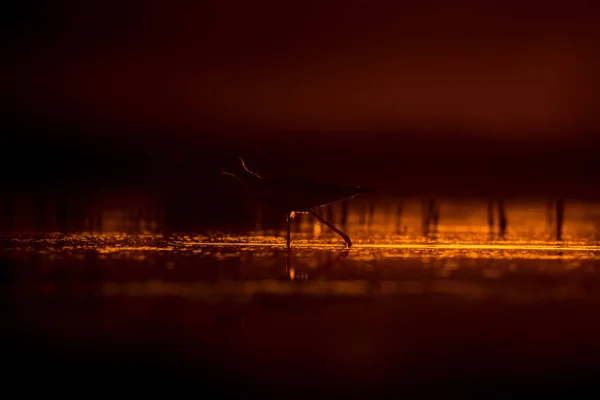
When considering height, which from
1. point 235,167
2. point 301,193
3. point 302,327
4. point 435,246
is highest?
point 235,167

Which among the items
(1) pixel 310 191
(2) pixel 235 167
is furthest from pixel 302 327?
(2) pixel 235 167

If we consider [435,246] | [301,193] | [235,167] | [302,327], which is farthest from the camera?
[235,167]

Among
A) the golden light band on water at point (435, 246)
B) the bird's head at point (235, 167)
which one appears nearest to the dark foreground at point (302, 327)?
the golden light band on water at point (435, 246)

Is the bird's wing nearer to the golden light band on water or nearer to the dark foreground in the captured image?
the golden light band on water

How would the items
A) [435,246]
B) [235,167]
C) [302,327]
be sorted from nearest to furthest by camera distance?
[302,327] → [435,246] → [235,167]

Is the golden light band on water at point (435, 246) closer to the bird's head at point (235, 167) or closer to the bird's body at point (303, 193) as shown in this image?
the bird's body at point (303, 193)

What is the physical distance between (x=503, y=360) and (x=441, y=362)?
209 mm

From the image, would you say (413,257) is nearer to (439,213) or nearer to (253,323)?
(253,323)

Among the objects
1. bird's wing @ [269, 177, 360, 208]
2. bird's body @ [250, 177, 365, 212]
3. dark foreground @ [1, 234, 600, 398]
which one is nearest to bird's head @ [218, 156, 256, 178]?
bird's body @ [250, 177, 365, 212]

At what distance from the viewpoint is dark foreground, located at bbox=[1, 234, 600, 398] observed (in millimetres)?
2850

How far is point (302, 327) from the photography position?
12.1 feet

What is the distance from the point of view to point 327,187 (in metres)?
7.86

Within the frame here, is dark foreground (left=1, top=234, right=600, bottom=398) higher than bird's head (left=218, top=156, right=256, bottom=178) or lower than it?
lower

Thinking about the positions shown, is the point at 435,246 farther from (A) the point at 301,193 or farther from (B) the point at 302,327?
(B) the point at 302,327
